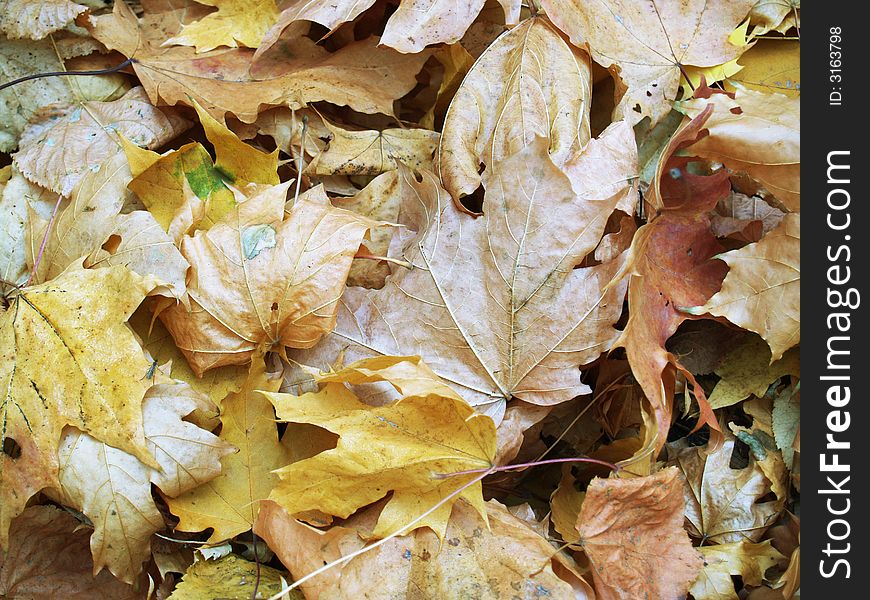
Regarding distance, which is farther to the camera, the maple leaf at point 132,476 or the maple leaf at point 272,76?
the maple leaf at point 272,76

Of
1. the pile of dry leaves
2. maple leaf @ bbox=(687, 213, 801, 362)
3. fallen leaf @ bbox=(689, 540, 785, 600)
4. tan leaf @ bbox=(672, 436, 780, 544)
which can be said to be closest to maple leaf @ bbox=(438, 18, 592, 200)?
the pile of dry leaves

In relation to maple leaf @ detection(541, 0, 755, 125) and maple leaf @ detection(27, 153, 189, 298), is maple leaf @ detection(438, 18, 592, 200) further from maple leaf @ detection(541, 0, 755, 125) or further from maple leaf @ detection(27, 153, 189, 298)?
maple leaf @ detection(27, 153, 189, 298)

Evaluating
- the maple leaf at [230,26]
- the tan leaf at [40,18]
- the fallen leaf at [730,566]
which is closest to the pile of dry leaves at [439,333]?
the fallen leaf at [730,566]

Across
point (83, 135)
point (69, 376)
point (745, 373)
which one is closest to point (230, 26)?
point (83, 135)

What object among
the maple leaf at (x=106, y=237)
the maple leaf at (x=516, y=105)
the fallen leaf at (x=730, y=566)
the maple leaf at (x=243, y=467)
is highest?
the maple leaf at (x=516, y=105)

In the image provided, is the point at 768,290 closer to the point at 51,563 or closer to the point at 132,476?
the point at 132,476

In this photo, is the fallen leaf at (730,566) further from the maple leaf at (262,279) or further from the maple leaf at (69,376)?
the maple leaf at (69,376)
